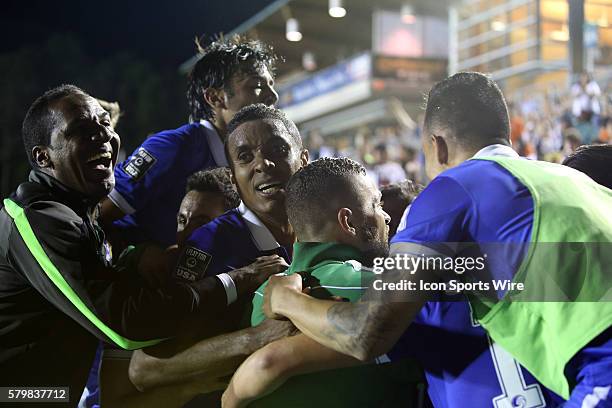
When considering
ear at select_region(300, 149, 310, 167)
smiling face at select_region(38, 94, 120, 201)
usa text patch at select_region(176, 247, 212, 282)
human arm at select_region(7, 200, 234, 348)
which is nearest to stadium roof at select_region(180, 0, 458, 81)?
ear at select_region(300, 149, 310, 167)

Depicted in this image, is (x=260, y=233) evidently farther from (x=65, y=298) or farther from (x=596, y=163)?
(x=596, y=163)

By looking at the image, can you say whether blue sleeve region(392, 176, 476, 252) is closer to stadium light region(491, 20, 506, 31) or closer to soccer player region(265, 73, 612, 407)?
soccer player region(265, 73, 612, 407)

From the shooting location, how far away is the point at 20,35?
1588 centimetres

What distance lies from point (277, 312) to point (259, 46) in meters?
1.58

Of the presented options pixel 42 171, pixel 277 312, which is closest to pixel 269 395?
pixel 277 312

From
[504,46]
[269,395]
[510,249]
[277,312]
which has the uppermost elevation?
[504,46]

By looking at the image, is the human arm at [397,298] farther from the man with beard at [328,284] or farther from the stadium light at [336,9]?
the stadium light at [336,9]

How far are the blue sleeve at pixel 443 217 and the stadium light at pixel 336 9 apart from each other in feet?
44.9

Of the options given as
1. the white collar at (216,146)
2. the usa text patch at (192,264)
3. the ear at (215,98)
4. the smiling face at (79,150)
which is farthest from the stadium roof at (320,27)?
the usa text patch at (192,264)

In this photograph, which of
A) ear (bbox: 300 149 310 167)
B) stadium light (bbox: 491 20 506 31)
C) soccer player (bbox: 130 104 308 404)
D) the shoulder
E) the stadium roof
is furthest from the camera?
the stadium roof

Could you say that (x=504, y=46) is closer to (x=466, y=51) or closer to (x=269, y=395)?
(x=466, y=51)

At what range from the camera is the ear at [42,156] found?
1959mm

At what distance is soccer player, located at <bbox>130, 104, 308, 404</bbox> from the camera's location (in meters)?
1.81

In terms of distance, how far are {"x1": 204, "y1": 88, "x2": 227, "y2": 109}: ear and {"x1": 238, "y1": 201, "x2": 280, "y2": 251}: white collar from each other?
80 centimetres
